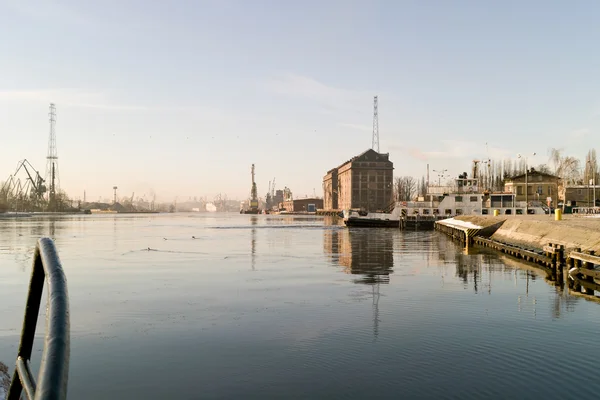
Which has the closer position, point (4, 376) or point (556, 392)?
point (4, 376)

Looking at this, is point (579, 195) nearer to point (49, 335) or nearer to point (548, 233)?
point (548, 233)

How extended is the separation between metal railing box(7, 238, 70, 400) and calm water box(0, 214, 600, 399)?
9.30 metres

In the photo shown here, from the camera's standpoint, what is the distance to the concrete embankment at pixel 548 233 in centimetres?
3628

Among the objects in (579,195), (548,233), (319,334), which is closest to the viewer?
(319,334)

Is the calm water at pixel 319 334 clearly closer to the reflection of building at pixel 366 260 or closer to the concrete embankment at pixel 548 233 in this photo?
the reflection of building at pixel 366 260

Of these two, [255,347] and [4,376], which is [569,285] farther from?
[4,376]

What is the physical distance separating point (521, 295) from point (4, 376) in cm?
2216

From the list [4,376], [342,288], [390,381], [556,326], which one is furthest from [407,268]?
[4,376]

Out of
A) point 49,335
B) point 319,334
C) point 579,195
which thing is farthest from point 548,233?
point 579,195

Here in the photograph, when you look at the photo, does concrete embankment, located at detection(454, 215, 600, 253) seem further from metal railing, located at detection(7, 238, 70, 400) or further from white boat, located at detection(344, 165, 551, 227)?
metal railing, located at detection(7, 238, 70, 400)

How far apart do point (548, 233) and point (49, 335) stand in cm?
4747

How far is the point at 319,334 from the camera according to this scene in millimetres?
17438

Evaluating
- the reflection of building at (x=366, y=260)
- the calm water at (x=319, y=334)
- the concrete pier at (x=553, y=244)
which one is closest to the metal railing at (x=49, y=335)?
the calm water at (x=319, y=334)

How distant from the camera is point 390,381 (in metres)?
12.9
